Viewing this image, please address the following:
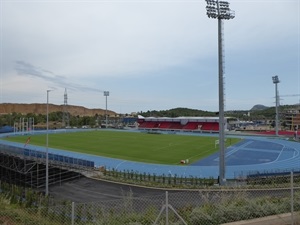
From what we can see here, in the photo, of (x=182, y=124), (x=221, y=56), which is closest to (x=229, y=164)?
(x=221, y=56)

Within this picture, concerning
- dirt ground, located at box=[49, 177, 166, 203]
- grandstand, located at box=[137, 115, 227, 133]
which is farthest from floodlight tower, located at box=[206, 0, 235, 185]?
grandstand, located at box=[137, 115, 227, 133]

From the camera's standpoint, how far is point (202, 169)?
37.4 metres

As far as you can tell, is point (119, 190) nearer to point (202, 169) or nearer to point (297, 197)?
point (202, 169)

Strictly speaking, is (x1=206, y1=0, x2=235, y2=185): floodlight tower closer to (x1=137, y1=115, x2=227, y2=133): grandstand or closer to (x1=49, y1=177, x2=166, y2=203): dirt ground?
(x1=49, y1=177, x2=166, y2=203): dirt ground

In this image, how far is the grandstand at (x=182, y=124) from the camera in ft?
319

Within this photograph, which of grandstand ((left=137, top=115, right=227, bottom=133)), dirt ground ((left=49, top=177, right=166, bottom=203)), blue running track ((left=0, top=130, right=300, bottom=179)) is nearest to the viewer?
dirt ground ((left=49, top=177, right=166, bottom=203))

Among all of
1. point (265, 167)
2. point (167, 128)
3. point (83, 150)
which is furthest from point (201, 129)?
point (265, 167)

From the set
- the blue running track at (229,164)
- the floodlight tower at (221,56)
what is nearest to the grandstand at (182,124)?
the blue running track at (229,164)

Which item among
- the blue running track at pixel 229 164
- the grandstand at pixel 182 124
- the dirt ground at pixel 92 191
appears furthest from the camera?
the grandstand at pixel 182 124

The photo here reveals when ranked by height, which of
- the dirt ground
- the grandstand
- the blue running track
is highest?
the grandstand

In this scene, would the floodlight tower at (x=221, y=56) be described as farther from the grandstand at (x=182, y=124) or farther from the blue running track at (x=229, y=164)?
the grandstand at (x=182, y=124)

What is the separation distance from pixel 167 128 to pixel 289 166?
6586 centimetres

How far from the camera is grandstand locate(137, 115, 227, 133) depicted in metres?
97.2

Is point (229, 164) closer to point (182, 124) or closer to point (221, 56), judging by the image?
point (221, 56)
